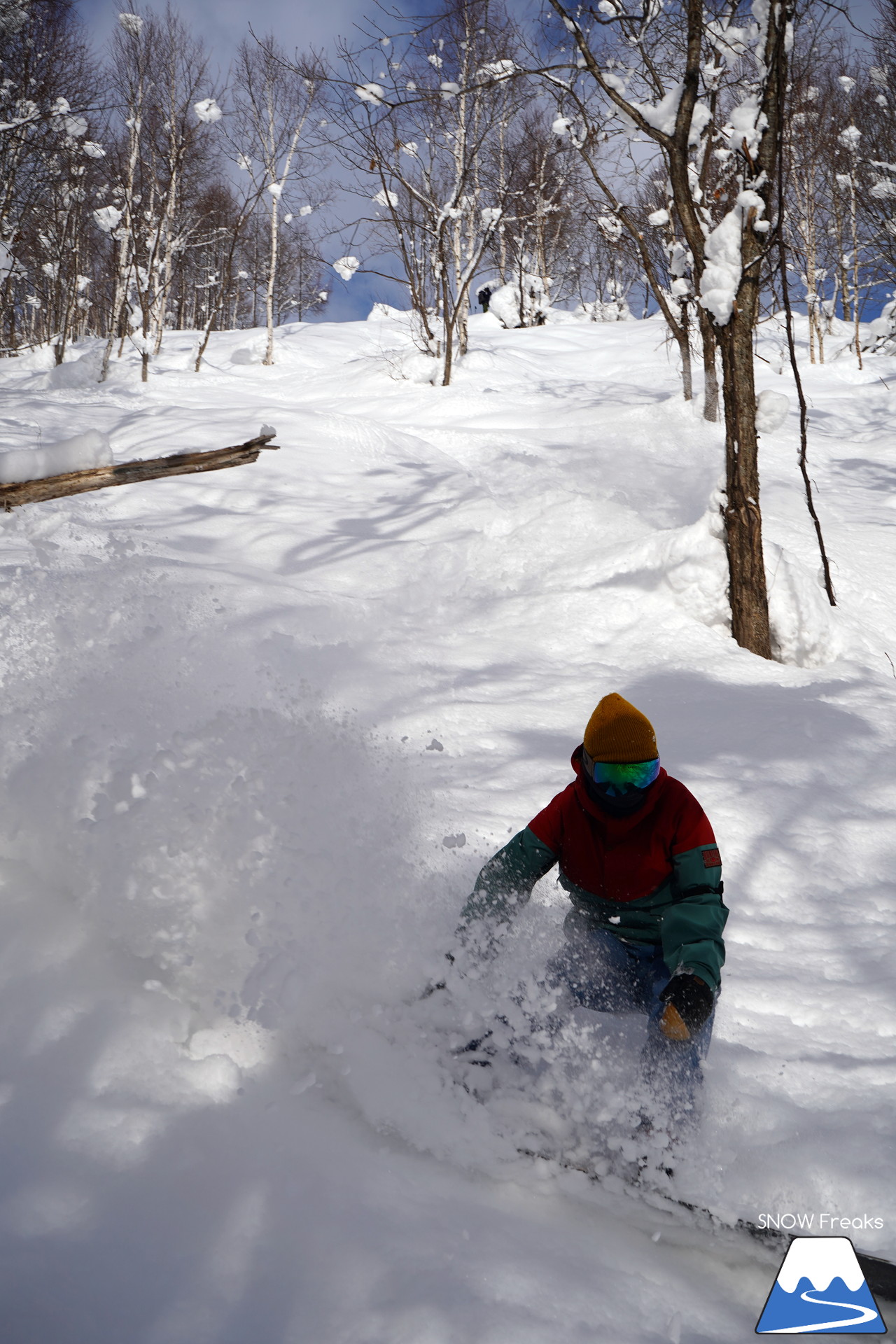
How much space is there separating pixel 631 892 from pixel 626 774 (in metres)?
0.39

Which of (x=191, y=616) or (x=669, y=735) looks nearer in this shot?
(x=669, y=735)

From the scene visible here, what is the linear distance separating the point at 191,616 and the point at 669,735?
9.42 ft

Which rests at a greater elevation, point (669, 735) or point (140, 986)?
point (669, 735)

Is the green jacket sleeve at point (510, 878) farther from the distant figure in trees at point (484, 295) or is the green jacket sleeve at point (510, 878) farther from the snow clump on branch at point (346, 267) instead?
the distant figure in trees at point (484, 295)

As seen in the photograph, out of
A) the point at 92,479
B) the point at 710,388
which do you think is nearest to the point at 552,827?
the point at 92,479

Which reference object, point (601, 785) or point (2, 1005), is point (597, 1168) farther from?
point (2, 1005)

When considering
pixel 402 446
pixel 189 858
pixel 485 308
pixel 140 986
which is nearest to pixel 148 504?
pixel 402 446

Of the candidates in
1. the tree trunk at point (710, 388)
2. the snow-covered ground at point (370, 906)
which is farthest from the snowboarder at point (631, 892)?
the tree trunk at point (710, 388)

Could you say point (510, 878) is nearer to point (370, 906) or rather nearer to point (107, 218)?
point (370, 906)

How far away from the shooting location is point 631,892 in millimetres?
2020

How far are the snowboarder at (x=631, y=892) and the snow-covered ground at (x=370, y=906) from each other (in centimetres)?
19

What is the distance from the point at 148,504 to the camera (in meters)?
6.16

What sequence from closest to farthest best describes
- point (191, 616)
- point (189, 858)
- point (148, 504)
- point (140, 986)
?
point (140, 986) → point (189, 858) → point (191, 616) → point (148, 504)

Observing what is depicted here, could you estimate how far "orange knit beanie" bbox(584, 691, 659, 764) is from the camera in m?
1.86
